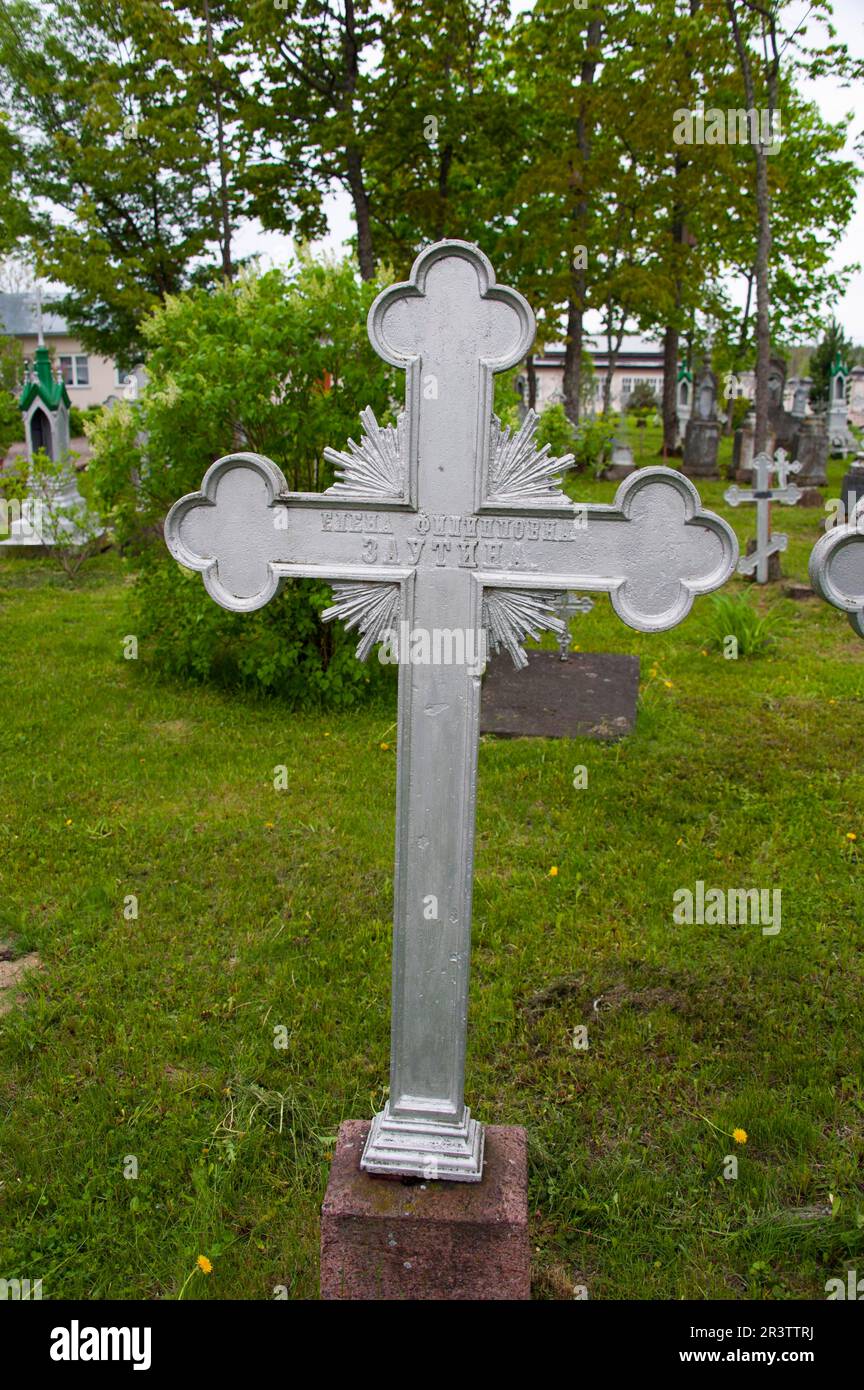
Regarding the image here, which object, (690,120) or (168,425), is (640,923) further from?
(690,120)

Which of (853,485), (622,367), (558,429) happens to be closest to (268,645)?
(853,485)

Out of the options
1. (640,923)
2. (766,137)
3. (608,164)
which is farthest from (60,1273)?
(608,164)

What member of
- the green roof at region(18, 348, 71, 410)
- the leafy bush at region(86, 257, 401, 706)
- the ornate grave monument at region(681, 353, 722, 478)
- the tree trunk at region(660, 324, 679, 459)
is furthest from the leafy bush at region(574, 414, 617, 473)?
the leafy bush at region(86, 257, 401, 706)

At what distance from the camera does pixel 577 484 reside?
17000 millimetres

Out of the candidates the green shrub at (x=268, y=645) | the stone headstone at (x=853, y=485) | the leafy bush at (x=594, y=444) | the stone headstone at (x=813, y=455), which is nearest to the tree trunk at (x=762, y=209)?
the stone headstone at (x=853, y=485)

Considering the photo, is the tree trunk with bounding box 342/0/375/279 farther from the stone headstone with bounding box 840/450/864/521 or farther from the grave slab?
the grave slab

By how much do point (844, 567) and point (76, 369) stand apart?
49.9 m

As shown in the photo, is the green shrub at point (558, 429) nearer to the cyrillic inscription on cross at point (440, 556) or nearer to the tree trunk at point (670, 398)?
the tree trunk at point (670, 398)

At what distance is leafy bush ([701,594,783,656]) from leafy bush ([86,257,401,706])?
2.78 m

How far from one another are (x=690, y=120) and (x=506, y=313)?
13677 millimetres

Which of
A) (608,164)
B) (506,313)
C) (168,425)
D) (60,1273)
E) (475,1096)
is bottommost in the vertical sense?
(60,1273)

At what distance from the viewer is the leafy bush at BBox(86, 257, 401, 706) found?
6.67m

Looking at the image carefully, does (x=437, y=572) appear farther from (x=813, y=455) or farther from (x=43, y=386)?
(x=813, y=455)

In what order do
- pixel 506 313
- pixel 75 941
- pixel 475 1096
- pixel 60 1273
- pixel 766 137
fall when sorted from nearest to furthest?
1. pixel 506 313
2. pixel 60 1273
3. pixel 475 1096
4. pixel 75 941
5. pixel 766 137
